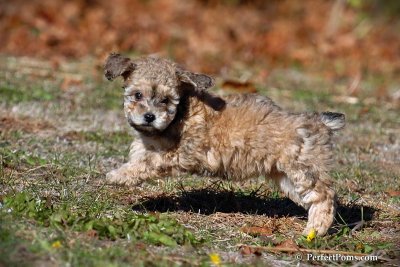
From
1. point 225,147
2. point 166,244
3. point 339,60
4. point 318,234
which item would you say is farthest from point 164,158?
point 339,60

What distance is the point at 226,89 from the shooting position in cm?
1246

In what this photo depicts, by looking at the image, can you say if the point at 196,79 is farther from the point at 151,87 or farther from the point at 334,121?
the point at 334,121

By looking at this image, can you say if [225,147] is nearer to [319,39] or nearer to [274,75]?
[274,75]

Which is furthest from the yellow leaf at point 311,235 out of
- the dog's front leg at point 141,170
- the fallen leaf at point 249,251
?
the dog's front leg at point 141,170

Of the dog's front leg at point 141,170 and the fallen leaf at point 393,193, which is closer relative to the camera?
the dog's front leg at point 141,170

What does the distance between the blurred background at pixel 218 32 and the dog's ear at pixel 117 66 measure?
8097mm

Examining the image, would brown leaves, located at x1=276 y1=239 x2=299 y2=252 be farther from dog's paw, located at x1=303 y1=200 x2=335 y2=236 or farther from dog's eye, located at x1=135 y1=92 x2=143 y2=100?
dog's eye, located at x1=135 y1=92 x2=143 y2=100

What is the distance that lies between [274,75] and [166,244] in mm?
10021

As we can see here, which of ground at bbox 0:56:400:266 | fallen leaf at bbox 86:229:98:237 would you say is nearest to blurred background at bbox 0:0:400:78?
ground at bbox 0:56:400:266

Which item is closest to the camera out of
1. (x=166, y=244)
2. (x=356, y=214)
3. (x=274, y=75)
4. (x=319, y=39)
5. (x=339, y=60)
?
(x=166, y=244)

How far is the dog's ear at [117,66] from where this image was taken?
6.54m

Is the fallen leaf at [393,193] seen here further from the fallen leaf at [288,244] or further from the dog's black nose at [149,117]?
the dog's black nose at [149,117]

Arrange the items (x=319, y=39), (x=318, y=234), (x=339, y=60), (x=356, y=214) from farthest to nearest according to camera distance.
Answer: (x=319, y=39), (x=339, y=60), (x=356, y=214), (x=318, y=234)

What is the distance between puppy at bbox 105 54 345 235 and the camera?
20.9 ft
